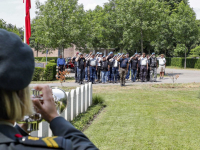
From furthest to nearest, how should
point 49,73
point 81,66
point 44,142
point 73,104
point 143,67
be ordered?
point 49,73 → point 143,67 → point 81,66 → point 73,104 → point 44,142

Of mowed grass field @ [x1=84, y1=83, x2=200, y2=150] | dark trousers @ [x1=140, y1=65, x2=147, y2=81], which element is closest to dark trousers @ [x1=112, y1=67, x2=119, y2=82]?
dark trousers @ [x1=140, y1=65, x2=147, y2=81]

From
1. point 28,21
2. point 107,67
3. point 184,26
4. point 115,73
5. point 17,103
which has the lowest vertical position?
point 115,73

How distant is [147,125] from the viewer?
25.6 feet

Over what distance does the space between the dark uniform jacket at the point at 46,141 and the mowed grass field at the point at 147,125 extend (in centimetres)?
466

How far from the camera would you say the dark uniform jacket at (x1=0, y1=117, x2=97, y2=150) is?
46.0 inches

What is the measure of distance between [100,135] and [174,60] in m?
43.1

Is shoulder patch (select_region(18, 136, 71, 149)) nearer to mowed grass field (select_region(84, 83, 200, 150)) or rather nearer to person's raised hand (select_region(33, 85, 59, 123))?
person's raised hand (select_region(33, 85, 59, 123))

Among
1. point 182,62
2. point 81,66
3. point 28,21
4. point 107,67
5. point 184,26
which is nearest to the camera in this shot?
point 28,21

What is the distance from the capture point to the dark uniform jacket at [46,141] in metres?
1.17

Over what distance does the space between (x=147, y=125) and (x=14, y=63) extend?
6872 millimetres

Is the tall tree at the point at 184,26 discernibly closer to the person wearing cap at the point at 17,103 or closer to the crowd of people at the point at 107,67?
the crowd of people at the point at 107,67

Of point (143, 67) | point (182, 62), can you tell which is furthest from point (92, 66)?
point (182, 62)

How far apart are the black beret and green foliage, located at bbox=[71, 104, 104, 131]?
6117 millimetres

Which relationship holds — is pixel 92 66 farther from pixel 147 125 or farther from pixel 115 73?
pixel 147 125
